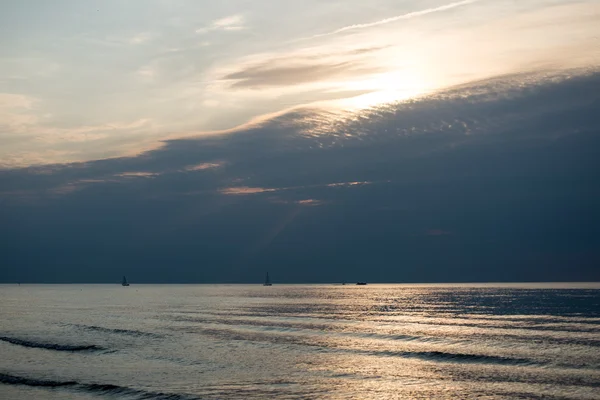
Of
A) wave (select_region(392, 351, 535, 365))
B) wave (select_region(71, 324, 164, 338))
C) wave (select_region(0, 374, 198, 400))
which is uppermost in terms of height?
wave (select_region(0, 374, 198, 400))

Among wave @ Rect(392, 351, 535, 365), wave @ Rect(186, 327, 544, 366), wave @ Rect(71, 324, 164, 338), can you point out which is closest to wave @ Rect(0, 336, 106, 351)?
wave @ Rect(71, 324, 164, 338)

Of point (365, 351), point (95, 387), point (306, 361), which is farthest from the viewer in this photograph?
point (365, 351)

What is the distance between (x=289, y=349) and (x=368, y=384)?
2250 cm

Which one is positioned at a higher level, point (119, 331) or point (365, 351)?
point (119, 331)

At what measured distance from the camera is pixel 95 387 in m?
49.9

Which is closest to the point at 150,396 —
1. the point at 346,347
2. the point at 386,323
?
the point at 346,347

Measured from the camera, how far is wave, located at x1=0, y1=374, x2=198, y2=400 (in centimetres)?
4603

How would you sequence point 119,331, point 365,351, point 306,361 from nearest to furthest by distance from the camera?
point 306,361 < point 365,351 < point 119,331

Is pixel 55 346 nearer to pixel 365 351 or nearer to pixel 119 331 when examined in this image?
pixel 119 331

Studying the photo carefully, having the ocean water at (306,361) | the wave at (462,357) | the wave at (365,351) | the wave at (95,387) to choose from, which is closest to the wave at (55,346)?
the ocean water at (306,361)

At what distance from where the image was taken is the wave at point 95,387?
4603cm

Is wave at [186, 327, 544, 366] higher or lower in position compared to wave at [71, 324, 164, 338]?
lower

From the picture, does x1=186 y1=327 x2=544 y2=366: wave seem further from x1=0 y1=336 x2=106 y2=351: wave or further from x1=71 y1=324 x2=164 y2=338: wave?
x1=0 y1=336 x2=106 y2=351: wave

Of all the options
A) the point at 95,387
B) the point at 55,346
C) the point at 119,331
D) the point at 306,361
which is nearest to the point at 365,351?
the point at 306,361
